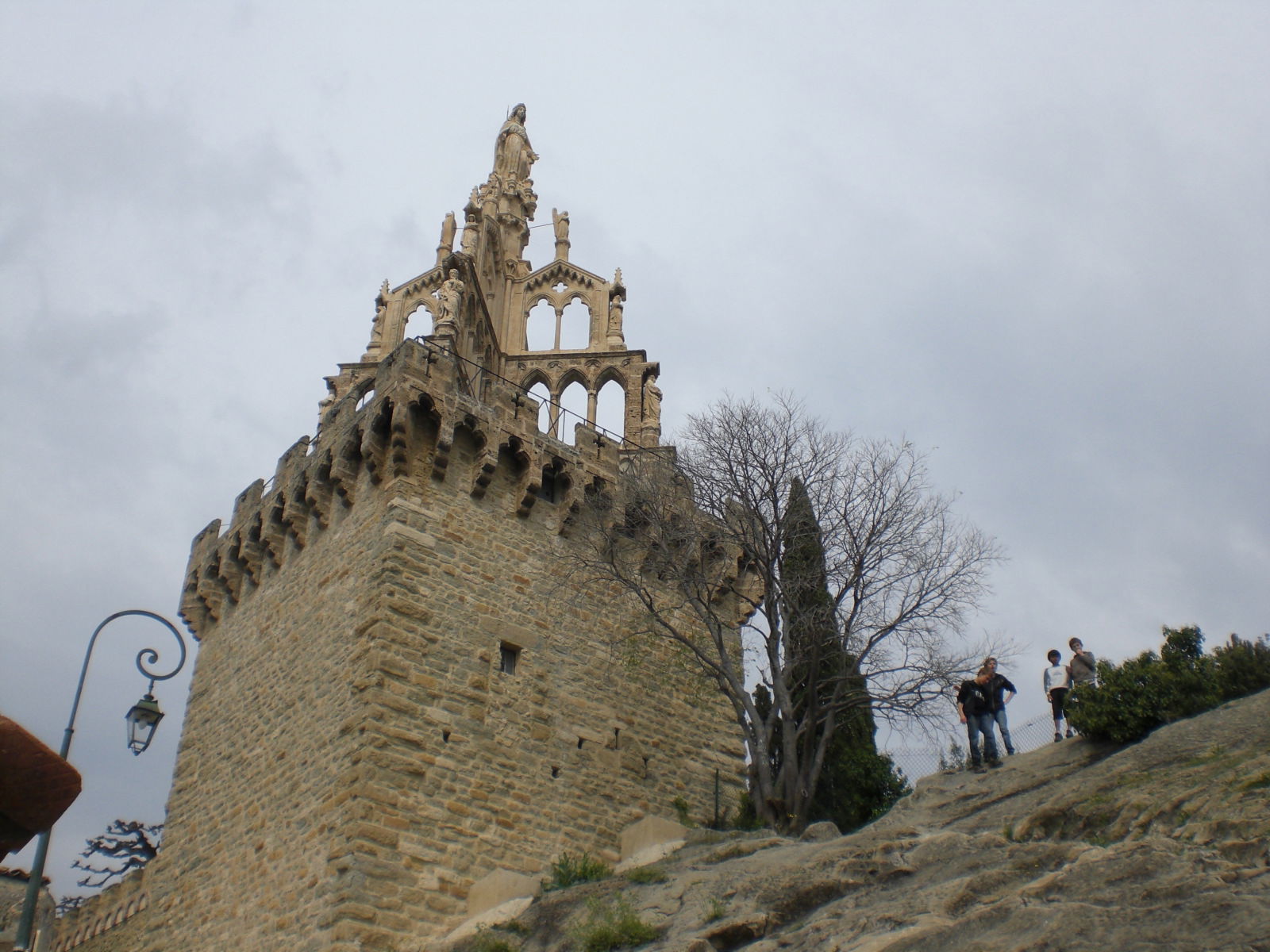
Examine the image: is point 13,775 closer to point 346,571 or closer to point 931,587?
point 346,571

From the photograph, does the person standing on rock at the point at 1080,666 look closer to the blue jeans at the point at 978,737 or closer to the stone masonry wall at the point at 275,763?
the blue jeans at the point at 978,737

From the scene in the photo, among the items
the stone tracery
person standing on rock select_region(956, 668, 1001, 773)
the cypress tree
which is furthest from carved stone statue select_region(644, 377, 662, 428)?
person standing on rock select_region(956, 668, 1001, 773)

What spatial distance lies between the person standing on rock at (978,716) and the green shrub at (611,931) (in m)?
5.24

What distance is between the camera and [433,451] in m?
17.5

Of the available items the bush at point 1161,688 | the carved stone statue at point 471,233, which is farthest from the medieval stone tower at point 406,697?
the bush at point 1161,688

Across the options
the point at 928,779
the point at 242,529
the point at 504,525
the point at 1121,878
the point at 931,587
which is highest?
the point at 242,529

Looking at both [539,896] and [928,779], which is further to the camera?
[928,779]

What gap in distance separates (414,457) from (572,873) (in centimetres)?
658

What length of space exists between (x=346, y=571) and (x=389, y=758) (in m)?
3.60

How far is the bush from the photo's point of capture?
42.7 feet

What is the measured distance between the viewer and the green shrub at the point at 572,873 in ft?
47.6

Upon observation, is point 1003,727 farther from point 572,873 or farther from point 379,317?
point 379,317

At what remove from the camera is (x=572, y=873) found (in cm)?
1479

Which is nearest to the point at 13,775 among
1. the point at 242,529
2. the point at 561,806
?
the point at 561,806
